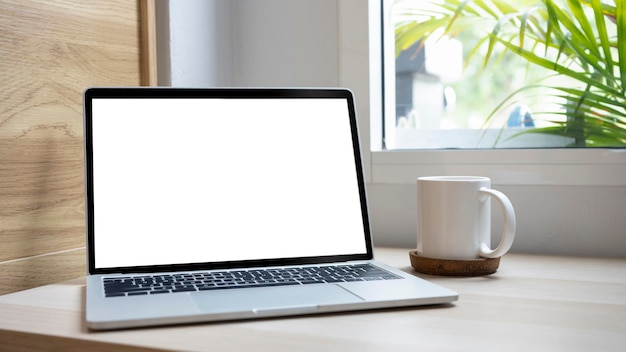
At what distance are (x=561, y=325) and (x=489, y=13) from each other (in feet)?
2.38

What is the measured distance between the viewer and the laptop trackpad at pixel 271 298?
679mm

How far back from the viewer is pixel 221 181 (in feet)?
3.08

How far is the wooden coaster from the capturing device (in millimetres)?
892

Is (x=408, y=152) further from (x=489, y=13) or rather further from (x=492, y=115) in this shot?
(x=489, y=13)

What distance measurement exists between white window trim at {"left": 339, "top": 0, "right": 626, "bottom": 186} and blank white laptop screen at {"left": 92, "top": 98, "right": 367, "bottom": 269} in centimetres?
22

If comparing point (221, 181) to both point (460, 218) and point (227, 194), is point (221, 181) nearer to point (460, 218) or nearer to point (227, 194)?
point (227, 194)

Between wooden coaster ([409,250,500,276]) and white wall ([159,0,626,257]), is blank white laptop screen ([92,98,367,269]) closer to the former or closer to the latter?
wooden coaster ([409,250,500,276])

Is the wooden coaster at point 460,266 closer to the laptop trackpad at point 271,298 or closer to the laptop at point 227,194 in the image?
the laptop at point 227,194

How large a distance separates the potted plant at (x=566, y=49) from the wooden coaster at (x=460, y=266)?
0.37 meters

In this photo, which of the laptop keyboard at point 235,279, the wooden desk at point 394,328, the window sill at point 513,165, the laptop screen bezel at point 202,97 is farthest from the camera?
the window sill at point 513,165

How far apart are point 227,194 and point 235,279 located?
0.16 m

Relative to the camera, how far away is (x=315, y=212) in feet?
3.16

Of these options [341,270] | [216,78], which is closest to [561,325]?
[341,270]

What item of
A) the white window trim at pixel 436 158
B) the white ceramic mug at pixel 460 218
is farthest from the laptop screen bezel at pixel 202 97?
the white window trim at pixel 436 158
